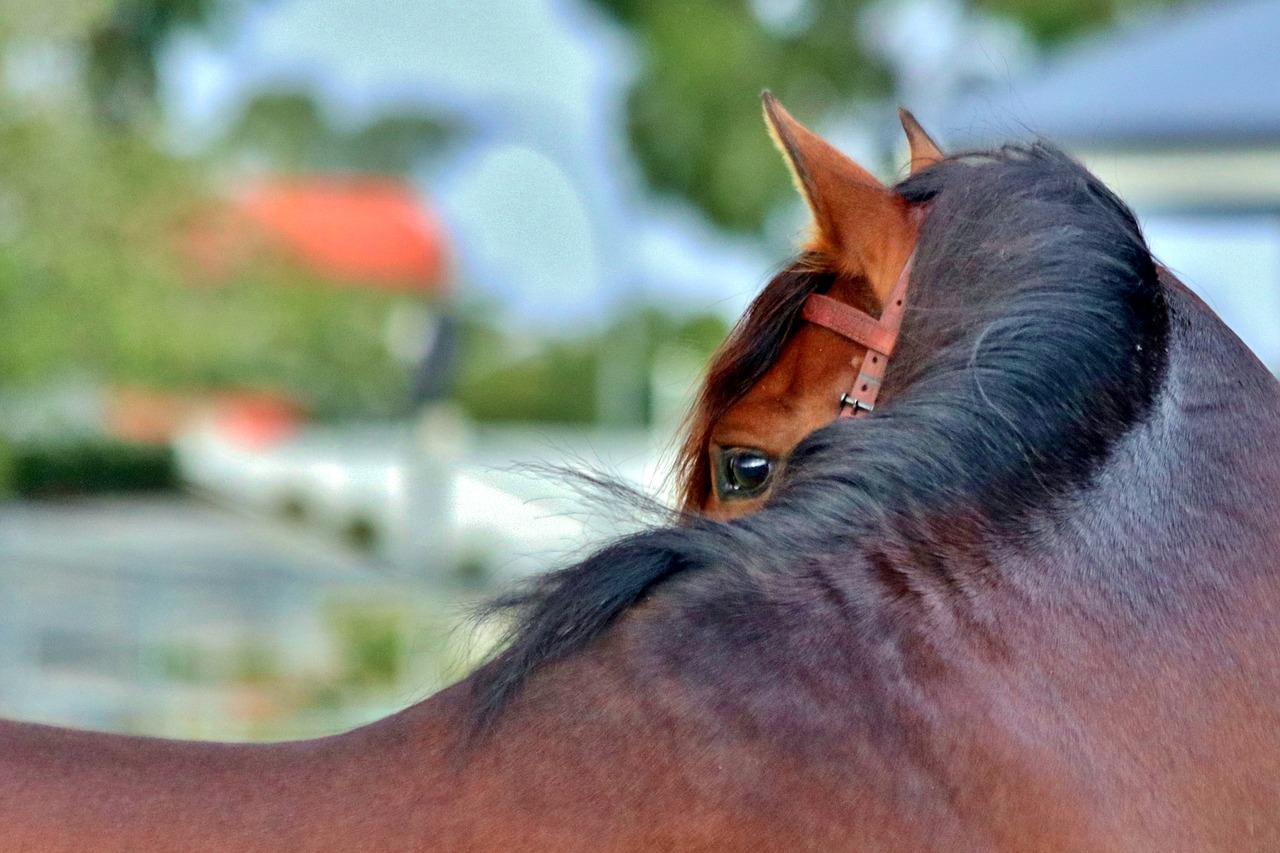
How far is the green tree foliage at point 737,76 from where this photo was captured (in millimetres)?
22297

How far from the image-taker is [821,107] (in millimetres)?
23312

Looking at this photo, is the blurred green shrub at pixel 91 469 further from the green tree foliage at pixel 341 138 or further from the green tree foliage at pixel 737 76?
the green tree foliage at pixel 737 76

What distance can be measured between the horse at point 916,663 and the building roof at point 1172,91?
603 centimetres

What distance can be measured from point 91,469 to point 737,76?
11370 mm

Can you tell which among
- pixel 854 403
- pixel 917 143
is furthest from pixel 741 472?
pixel 917 143

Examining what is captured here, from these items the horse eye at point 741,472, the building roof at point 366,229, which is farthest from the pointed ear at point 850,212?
the building roof at point 366,229

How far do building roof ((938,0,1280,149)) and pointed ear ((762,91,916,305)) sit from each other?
18.8ft

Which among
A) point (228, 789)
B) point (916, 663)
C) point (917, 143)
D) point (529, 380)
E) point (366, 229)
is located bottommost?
point (529, 380)

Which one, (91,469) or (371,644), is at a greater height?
(371,644)

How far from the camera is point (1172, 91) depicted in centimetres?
812

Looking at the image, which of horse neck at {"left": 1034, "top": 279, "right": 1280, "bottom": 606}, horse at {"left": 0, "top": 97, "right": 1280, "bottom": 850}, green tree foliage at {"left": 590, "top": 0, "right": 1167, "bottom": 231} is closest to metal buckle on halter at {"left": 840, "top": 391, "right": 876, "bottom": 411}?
horse at {"left": 0, "top": 97, "right": 1280, "bottom": 850}

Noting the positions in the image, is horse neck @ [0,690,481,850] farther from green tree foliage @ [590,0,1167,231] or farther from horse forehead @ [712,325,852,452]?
green tree foliage @ [590,0,1167,231]

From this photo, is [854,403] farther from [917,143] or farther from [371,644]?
[371,644]

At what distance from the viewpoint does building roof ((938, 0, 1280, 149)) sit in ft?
25.3
